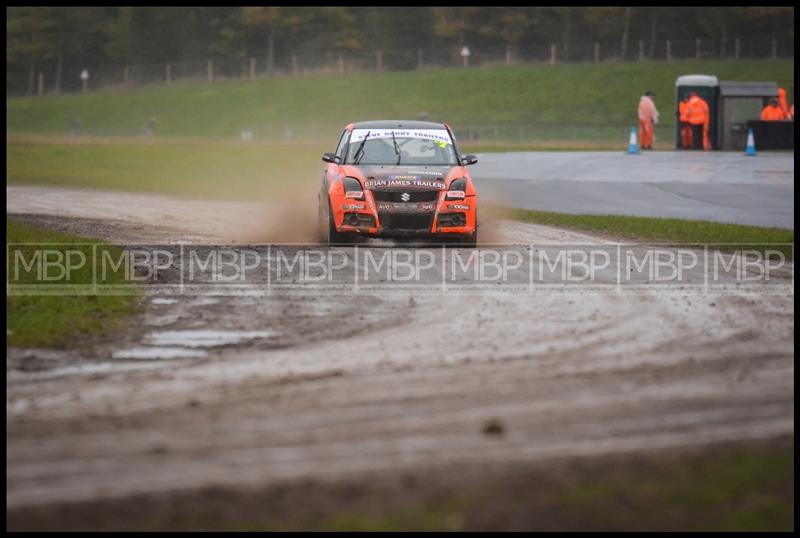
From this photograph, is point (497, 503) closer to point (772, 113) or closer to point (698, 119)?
point (772, 113)

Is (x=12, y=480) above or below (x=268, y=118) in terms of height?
below

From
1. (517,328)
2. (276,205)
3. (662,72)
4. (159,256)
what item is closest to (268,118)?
(662,72)

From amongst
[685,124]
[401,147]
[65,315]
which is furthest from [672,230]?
[685,124]

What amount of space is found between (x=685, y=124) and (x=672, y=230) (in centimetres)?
2358

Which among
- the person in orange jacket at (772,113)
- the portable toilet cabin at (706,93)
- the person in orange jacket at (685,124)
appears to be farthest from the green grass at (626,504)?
the portable toilet cabin at (706,93)

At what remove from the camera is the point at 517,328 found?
9.78m

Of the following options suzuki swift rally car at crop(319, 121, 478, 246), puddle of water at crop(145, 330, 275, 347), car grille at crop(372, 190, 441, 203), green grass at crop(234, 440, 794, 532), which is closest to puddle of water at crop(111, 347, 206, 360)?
puddle of water at crop(145, 330, 275, 347)

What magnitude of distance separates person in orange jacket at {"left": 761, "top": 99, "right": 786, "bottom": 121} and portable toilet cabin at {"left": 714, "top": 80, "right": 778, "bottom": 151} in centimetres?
87

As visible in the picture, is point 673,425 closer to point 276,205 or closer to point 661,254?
point 661,254

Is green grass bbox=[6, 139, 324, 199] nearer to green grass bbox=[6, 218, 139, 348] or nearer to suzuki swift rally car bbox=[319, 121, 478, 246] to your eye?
suzuki swift rally car bbox=[319, 121, 478, 246]

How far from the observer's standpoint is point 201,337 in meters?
9.72

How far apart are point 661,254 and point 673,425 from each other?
27.7 ft

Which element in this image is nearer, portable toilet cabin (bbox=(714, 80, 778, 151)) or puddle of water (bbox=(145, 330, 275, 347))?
puddle of water (bbox=(145, 330, 275, 347))

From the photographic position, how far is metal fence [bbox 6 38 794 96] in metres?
75.6
